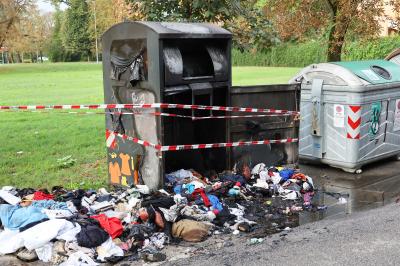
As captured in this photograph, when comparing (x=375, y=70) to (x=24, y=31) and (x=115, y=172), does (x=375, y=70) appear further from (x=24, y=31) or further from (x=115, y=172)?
(x=24, y=31)

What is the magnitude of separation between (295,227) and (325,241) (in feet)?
1.58

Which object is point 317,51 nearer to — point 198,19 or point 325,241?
point 198,19

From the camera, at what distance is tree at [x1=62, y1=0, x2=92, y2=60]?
74.5 metres

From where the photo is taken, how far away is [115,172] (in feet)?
20.9

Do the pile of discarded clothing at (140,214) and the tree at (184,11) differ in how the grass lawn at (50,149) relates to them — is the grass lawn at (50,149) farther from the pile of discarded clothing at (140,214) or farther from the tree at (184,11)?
the tree at (184,11)

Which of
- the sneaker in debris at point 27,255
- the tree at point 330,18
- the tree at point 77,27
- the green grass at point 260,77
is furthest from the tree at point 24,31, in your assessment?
the sneaker in debris at point 27,255

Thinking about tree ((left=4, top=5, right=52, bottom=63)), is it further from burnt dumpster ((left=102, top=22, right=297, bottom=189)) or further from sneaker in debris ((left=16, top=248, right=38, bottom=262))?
sneaker in debris ((left=16, top=248, right=38, bottom=262))

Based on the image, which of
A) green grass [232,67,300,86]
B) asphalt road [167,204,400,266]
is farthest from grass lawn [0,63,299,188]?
green grass [232,67,300,86]

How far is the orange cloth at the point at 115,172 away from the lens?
632cm

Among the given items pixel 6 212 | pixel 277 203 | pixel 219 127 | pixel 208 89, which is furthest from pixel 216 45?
pixel 6 212

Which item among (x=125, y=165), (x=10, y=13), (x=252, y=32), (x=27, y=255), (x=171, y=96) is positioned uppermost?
(x=10, y=13)

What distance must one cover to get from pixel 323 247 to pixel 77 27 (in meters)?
74.4

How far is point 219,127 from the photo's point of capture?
6.55 m

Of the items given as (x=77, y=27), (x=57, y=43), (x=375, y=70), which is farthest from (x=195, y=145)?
(x=57, y=43)
